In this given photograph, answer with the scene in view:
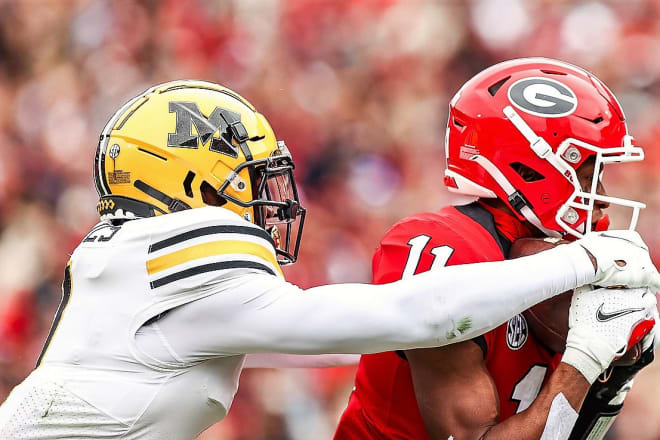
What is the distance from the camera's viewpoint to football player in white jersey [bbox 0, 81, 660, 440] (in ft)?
5.35

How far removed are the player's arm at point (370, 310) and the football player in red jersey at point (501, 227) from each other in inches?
6.9

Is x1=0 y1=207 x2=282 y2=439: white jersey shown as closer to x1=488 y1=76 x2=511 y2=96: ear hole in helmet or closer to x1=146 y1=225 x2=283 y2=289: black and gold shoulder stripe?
x1=146 y1=225 x2=283 y2=289: black and gold shoulder stripe

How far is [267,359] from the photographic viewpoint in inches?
94.5

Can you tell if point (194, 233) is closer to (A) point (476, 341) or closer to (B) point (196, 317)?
(B) point (196, 317)

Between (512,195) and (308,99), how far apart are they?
2.43 metres

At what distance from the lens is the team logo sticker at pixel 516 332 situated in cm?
190

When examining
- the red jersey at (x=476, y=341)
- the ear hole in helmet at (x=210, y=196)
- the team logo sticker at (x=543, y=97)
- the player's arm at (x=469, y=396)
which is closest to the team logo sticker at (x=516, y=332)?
the red jersey at (x=476, y=341)

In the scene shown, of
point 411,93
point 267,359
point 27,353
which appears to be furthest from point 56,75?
point 267,359

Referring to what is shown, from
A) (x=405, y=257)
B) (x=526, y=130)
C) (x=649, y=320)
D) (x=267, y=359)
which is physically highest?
(x=526, y=130)

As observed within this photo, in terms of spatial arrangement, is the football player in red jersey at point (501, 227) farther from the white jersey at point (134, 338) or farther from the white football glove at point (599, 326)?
the white jersey at point (134, 338)

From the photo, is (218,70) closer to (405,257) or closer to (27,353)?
(27,353)

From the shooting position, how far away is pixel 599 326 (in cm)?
174

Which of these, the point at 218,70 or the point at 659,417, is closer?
the point at 659,417

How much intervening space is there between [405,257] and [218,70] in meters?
2.77
